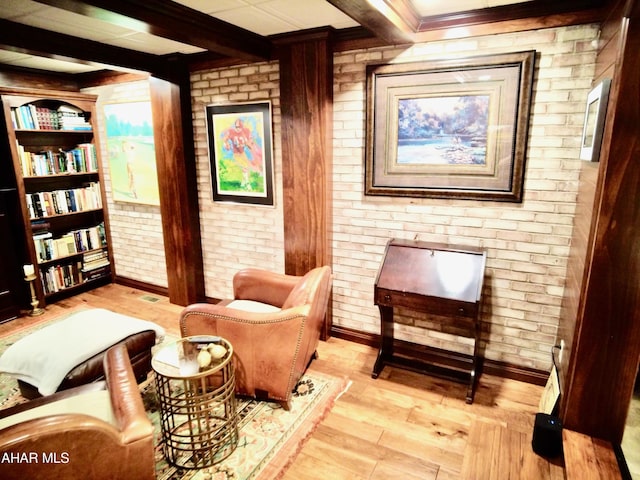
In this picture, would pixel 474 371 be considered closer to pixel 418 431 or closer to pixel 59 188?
pixel 418 431

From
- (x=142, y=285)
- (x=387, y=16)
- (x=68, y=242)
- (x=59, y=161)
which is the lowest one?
(x=142, y=285)

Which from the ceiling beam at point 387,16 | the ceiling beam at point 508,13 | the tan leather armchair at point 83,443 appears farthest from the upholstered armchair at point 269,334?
the ceiling beam at point 508,13

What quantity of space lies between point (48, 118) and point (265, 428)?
4115mm

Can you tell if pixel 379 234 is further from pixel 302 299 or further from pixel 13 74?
pixel 13 74

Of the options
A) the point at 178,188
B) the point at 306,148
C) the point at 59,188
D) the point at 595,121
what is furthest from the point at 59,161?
the point at 595,121

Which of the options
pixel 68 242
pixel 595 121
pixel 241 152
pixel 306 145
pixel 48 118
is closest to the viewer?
pixel 595 121

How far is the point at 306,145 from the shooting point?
10.8ft

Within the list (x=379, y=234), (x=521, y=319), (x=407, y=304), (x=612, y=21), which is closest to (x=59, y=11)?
(x=379, y=234)

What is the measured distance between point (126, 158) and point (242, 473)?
3.73 m

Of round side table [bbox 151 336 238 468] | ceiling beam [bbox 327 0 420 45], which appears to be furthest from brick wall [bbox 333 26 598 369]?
→ round side table [bbox 151 336 238 468]

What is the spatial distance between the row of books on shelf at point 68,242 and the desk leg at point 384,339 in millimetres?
3745

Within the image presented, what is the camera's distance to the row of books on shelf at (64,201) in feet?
14.0

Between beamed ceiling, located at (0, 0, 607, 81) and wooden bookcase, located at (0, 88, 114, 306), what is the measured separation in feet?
4.81

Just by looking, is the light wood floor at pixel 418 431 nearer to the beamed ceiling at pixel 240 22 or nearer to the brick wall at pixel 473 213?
the brick wall at pixel 473 213
